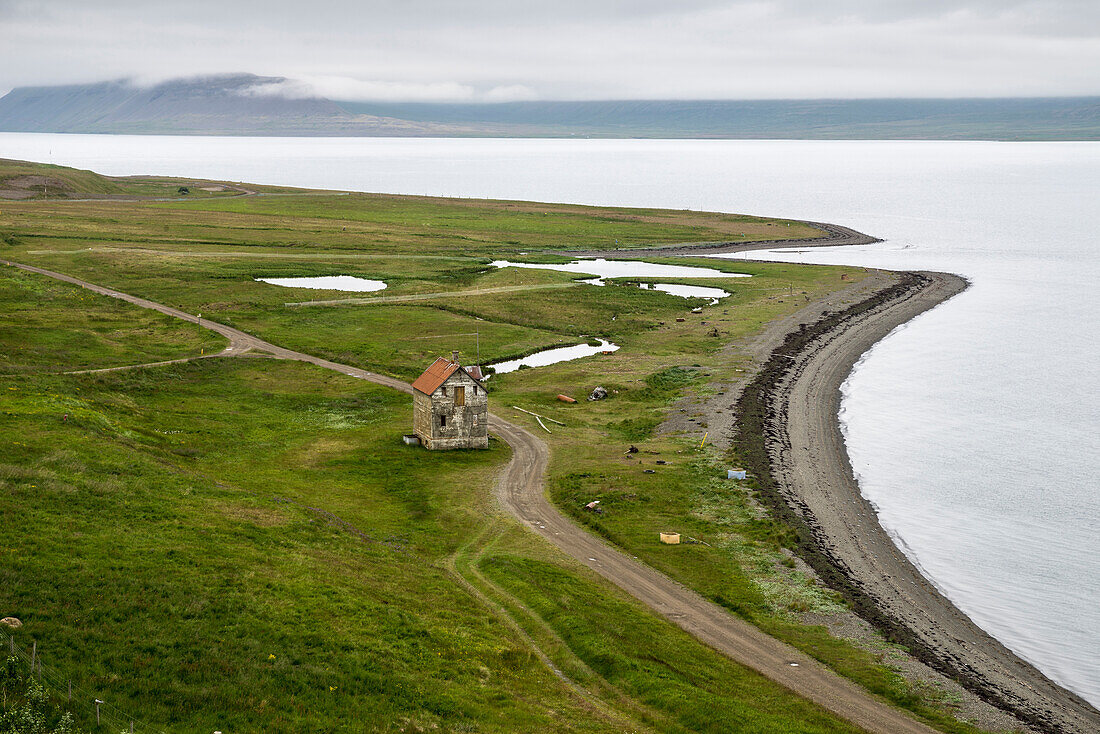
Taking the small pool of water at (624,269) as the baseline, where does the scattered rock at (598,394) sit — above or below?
below

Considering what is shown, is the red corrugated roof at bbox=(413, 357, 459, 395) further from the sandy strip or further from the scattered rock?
the sandy strip

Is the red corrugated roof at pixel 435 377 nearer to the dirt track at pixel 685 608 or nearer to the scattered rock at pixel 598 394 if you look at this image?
the dirt track at pixel 685 608

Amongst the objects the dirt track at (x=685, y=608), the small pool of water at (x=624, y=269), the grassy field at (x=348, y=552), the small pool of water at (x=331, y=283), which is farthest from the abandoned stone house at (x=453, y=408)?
the small pool of water at (x=624, y=269)

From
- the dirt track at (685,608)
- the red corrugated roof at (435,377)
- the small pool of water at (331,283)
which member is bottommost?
the dirt track at (685,608)

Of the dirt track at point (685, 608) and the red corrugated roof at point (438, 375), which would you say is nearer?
the dirt track at point (685, 608)

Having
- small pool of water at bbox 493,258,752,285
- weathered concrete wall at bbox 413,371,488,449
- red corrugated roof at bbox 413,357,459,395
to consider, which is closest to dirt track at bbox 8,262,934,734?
weathered concrete wall at bbox 413,371,488,449

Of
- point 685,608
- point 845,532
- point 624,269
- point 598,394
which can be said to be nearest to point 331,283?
point 624,269

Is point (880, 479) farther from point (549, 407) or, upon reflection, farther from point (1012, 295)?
point (1012, 295)
